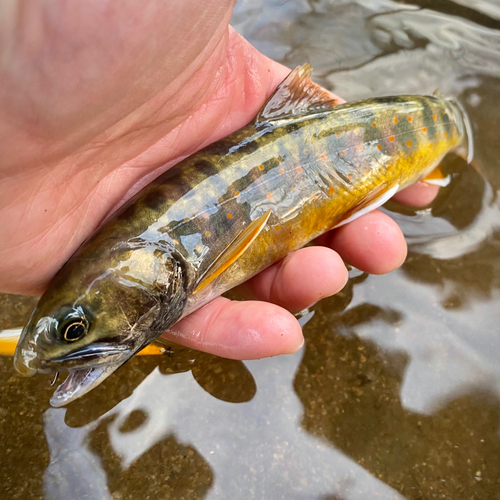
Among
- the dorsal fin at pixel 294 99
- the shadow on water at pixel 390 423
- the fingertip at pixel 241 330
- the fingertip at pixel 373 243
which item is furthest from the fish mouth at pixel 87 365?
the dorsal fin at pixel 294 99

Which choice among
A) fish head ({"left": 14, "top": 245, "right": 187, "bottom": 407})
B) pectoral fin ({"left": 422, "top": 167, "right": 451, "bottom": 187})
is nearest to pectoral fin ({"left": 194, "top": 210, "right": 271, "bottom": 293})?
fish head ({"left": 14, "top": 245, "right": 187, "bottom": 407})

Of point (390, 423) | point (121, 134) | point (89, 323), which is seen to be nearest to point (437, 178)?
point (390, 423)

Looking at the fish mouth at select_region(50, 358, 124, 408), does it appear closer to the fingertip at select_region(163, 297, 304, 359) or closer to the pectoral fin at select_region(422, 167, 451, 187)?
the fingertip at select_region(163, 297, 304, 359)

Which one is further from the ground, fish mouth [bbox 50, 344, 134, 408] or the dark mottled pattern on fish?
the dark mottled pattern on fish

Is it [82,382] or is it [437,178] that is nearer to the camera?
[82,382]

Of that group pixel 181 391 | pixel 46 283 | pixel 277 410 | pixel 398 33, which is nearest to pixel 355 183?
pixel 277 410

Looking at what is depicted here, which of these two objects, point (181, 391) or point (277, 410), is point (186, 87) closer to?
point (181, 391)

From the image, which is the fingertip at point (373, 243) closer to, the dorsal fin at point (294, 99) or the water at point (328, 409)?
the water at point (328, 409)

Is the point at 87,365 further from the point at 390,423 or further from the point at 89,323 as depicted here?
the point at 390,423
